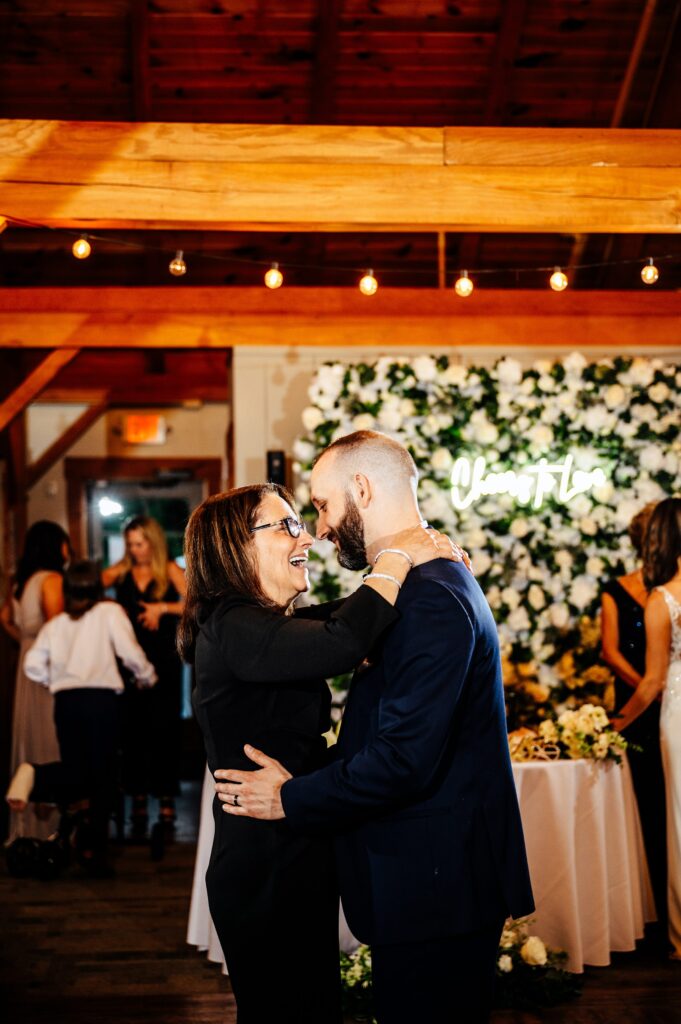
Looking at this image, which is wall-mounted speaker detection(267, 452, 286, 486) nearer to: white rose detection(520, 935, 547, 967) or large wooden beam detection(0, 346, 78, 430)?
large wooden beam detection(0, 346, 78, 430)

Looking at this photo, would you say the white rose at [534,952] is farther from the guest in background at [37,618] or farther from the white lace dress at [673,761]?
the guest in background at [37,618]

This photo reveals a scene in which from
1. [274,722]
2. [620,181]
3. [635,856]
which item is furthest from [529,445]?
[274,722]

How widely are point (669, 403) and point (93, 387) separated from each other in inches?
192

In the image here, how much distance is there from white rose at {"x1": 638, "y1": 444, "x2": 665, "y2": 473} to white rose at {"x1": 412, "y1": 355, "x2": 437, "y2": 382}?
123cm

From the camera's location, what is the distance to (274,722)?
2.21m

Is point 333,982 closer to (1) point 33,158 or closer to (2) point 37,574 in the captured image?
(1) point 33,158

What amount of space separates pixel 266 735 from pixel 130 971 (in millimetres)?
2324

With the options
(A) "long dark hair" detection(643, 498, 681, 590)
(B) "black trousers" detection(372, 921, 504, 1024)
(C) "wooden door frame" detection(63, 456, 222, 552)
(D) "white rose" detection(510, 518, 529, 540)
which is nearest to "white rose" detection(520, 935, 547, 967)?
(A) "long dark hair" detection(643, 498, 681, 590)

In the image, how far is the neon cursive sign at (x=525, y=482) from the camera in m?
5.83

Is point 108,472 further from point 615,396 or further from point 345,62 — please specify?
point 615,396

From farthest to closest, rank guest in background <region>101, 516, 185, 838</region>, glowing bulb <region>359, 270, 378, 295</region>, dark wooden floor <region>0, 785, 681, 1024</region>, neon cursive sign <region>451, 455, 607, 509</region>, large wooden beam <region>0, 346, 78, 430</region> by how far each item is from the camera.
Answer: large wooden beam <region>0, 346, 78, 430</region>, guest in background <region>101, 516, 185, 838</region>, neon cursive sign <region>451, 455, 607, 509</region>, glowing bulb <region>359, 270, 378, 295</region>, dark wooden floor <region>0, 785, 681, 1024</region>

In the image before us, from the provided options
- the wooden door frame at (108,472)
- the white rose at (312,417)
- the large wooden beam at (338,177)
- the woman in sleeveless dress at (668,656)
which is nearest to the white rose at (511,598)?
the white rose at (312,417)

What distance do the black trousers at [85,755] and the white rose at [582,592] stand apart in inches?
98.7

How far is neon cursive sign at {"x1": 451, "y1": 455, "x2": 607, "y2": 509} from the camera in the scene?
583 cm
